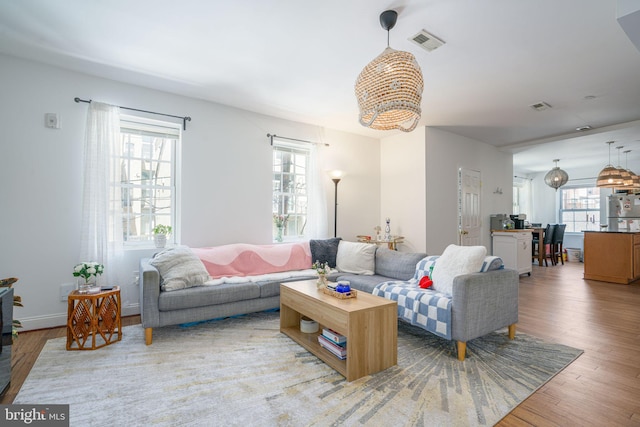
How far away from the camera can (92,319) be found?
2.52 metres

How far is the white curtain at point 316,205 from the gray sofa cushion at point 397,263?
3.69 feet

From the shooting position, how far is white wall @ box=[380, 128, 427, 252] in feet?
15.9

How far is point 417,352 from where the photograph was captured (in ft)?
8.09

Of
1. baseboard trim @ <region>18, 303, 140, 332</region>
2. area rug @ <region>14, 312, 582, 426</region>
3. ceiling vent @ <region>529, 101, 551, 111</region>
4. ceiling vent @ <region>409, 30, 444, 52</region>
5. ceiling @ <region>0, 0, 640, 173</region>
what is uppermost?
ceiling @ <region>0, 0, 640, 173</region>

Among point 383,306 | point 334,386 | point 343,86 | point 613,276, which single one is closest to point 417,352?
point 383,306

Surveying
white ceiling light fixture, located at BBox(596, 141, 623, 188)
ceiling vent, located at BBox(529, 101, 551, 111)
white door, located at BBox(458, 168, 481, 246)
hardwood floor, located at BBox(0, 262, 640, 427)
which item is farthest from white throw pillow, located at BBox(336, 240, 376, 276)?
white ceiling light fixture, located at BBox(596, 141, 623, 188)

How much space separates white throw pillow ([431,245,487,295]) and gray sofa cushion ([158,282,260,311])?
179cm

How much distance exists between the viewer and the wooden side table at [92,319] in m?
2.49

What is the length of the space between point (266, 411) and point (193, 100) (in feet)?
11.6

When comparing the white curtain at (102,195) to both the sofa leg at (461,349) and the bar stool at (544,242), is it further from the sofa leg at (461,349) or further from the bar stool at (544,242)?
the bar stool at (544,242)

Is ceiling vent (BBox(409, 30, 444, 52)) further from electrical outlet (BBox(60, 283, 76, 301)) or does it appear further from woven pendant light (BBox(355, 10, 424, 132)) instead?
electrical outlet (BBox(60, 283, 76, 301))

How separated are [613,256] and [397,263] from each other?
15.1 feet

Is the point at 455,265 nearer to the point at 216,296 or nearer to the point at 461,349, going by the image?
the point at 461,349

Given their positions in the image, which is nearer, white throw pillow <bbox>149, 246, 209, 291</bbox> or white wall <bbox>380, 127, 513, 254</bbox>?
white throw pillow <bbox>149, 246, 209, 291</bbox>
